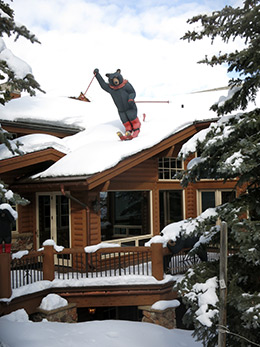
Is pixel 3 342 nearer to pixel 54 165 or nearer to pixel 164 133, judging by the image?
pixel 54 165

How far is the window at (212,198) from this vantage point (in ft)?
50.9

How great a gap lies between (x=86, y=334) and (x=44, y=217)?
19.4 feet

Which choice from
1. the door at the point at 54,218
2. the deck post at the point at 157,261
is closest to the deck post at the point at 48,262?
the door at the point at 54,218

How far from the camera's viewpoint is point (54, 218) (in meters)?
12.3

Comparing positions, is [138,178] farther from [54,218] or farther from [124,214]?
[54,218]

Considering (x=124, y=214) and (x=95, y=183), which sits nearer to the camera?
(x=95, y=183)

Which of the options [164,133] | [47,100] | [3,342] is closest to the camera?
[3,342]

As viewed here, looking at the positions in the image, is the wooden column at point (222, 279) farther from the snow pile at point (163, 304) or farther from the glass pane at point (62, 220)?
the glass pane at point (62, 220)

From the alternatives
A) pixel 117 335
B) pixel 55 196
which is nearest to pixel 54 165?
pixel 55 196

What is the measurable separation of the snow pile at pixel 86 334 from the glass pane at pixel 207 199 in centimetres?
757

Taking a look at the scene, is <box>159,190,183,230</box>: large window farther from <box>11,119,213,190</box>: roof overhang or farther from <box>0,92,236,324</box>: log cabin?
<box>11,119,213,190</box>: roof overhang

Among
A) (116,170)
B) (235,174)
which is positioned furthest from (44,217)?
(235,174)

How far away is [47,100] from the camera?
18.8 metres

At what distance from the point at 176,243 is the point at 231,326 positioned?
4726mm
